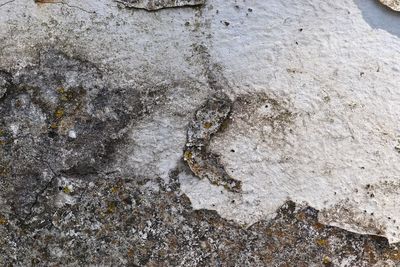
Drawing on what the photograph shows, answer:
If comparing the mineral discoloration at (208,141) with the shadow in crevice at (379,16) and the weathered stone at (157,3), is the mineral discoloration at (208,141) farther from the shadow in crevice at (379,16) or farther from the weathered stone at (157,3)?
the shadow in crevice at (379,16)

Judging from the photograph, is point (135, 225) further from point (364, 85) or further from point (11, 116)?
point (364, 85)

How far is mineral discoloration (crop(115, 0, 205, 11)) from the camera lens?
80.2 inches

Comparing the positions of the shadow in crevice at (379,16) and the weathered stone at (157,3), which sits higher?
the shadow in crevice at (379,16)

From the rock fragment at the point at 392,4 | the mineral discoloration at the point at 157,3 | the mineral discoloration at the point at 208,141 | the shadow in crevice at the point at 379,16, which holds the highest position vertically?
the rock fragment at the point at 392,4

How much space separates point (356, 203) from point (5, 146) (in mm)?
1301

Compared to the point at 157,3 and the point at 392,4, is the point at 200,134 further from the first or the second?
the point at 392,4

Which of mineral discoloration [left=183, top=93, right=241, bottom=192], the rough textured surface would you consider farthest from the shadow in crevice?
mineral discoloration [left=183, top=93, right=241, bottom=192]

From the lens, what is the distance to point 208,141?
2.05 metres

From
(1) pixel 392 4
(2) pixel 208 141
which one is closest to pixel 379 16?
(1) pixel 392 4

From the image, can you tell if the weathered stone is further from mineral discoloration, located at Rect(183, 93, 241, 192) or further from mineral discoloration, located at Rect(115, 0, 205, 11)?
mineral discoloration, located at Rect(183, 93, 241, 192)

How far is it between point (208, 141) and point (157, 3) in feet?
1.76

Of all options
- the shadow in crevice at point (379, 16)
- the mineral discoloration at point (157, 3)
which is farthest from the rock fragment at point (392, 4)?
the mineral discoloration at point (157, 3)

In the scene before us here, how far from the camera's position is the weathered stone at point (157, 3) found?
2.04m

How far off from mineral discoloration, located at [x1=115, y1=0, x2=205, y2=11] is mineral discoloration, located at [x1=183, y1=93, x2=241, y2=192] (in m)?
0.35
